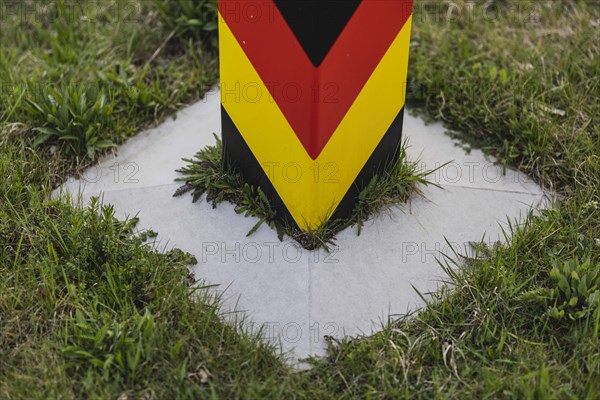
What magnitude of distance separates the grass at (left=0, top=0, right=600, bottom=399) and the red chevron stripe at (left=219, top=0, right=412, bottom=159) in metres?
0.73

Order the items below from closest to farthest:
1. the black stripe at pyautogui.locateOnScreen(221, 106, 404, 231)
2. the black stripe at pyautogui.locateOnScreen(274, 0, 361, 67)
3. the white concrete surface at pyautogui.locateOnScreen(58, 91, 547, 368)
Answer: the black stripe at pyautogui.locateOnScreen(274, 0, 361, 67)
the white concrete surface at pyautogui.locateOnScreen(58, 91, 547, 368)
the black stripe at pyautogui.locateOnScreen(221, 106, 404, 231)

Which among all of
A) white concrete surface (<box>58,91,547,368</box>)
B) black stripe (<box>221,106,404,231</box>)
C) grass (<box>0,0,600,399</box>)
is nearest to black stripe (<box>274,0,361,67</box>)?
black stripe (<box>221,106,404,231</box>)

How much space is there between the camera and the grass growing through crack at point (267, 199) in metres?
3.04

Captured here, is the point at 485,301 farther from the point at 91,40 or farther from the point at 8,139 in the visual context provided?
the point at 91,40

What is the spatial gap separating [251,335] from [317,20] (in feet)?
3.50

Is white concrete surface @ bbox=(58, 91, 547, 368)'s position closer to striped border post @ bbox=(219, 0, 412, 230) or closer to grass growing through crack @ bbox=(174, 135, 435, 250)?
grass growing through crack @ bbox=(174, 135, 435, 250)

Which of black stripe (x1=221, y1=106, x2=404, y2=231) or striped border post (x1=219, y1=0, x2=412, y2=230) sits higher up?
striped border post (x1=219, y1=0, x2=412, y2=230)

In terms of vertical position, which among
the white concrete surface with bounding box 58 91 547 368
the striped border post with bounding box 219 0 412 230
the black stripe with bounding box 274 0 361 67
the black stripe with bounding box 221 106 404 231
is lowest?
the white concrete surface with bounding box 58 91 547 368

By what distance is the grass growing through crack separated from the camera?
3035 mm

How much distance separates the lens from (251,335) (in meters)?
2.73

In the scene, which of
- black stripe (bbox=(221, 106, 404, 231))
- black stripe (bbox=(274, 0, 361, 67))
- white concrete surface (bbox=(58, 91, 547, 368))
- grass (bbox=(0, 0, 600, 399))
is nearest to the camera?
black stripe (bbox=(274, 0, 361, 67))

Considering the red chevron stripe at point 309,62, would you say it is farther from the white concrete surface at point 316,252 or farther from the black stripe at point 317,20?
the white concrete surface at point 316,252

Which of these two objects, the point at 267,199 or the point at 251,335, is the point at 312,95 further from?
the point at 251,335

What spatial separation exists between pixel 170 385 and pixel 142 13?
254cm
